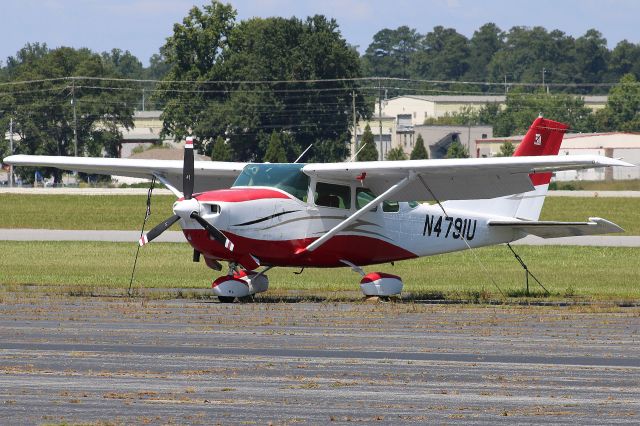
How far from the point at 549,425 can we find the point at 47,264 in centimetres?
2175

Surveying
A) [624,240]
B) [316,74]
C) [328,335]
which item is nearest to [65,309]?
[328,335]

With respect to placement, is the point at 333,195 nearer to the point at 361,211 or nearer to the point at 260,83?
the point at 361,211

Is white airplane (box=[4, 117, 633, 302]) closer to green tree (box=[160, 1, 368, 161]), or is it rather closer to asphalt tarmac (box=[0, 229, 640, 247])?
asphalt tarmac (box=[0, 229, 640, 247])

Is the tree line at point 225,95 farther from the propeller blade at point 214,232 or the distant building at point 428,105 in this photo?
the propeller blade at point 214,232

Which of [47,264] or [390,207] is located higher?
[390,207]

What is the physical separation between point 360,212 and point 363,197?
3.10ft

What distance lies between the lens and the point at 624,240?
128 ft

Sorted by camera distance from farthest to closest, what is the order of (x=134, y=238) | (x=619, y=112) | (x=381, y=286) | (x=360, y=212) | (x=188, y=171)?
(x=619, y=112), (x=134, y=238), (x=360, y=212), (x=381, y=286), (x=188, y=171)

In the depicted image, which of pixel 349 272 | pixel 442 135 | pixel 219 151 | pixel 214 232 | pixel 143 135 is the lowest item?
pixel 143 135

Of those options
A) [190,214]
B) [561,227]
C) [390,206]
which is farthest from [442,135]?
[190,214]

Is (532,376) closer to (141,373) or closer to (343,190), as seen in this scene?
(141,373)

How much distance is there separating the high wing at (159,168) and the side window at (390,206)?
2.60 m

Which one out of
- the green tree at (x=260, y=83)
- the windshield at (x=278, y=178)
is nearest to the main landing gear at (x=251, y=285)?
the windshield at (x=278, y=178)

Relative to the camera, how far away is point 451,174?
862 inches
